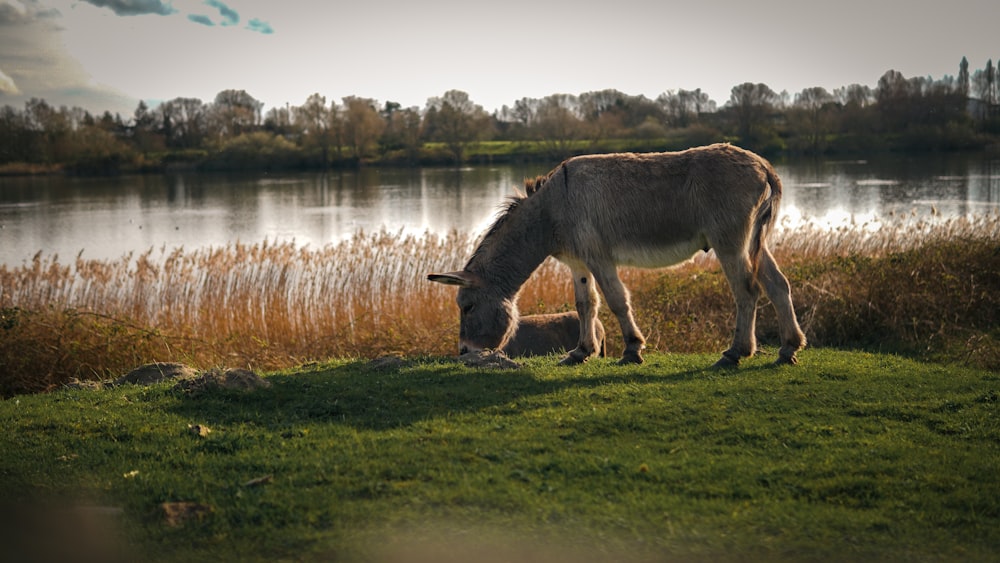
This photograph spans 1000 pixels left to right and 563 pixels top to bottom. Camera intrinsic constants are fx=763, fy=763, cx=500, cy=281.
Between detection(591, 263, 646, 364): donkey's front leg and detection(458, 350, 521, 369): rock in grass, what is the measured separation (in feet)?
4.66

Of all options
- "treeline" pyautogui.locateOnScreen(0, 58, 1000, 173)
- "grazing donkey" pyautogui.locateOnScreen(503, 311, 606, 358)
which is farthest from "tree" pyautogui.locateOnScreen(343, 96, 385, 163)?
"grazing donkey" pyautogui.locateOnScreen(503, 311, 606, 358)

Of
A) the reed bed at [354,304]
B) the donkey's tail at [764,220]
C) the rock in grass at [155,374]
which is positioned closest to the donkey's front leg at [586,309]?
the donkey's tail at [764,220]

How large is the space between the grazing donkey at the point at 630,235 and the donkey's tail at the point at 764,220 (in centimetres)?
A: 1

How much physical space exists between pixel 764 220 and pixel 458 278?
3668 mm

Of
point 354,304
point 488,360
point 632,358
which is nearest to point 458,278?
point 488,360

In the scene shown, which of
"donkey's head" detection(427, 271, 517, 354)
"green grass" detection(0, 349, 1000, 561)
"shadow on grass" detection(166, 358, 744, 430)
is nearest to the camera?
"green grass" detection(0, 349, 1000, 561)

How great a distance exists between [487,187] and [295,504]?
51.8 m

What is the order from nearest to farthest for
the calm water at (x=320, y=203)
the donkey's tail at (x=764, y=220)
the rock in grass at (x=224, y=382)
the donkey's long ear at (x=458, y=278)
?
the rock in grass at (x=224, y=382)
the donkey's tail at (x=764, y=220)
the donkey's long ear at (x=458, y=278)
the calm water at (x=320, y=203)

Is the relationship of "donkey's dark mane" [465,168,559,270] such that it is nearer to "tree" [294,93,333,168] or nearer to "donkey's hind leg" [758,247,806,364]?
"donkey's hind leg" [758,247,806,364]

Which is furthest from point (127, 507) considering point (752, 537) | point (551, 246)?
point (551, 246)

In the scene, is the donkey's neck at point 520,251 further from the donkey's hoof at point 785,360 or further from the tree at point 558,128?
the tree at point 558,128

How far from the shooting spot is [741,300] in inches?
356

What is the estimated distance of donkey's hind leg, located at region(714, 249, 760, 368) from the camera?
29.3 feet

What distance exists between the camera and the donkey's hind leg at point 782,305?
908 cm
